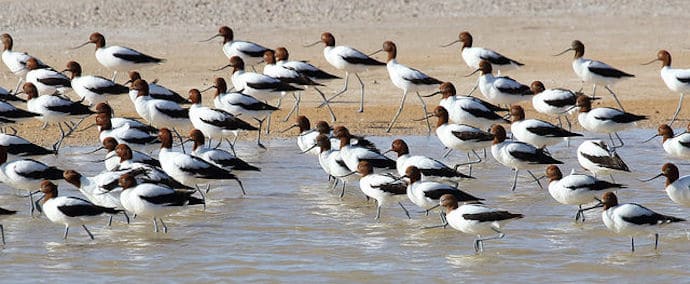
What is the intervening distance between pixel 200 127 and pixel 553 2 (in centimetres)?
1454

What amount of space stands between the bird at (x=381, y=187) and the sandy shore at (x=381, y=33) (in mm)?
6538

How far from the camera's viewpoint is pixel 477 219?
10.9 meters

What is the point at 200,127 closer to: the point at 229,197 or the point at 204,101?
the point at 229,197

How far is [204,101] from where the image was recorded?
766 inches

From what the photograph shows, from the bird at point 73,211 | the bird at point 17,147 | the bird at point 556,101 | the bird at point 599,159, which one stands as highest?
the bird at point 73,211

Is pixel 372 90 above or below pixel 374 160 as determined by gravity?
below

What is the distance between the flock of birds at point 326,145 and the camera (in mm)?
11500

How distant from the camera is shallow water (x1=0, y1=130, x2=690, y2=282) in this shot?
34.8ft

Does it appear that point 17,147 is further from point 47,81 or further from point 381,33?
point 381,33

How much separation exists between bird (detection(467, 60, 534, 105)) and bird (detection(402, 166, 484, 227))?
4.77 meters

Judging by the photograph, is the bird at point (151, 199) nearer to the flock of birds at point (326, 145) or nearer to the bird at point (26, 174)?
the flock of birds at point (326, 145)

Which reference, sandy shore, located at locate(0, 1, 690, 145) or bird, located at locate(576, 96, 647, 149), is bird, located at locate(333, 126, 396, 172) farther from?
sandy shore, located at locate(0, 1, 690, 145)

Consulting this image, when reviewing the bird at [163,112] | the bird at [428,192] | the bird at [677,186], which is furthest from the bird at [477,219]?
the bird at [163,112]

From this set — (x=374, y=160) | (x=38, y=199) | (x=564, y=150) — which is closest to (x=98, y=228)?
(x=38, y=199)
